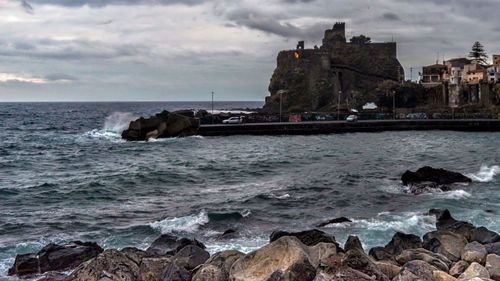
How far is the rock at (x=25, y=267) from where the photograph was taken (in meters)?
19.0

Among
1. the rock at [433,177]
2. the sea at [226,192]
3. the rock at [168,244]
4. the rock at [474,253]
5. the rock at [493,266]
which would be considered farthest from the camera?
the rock at [433,177]

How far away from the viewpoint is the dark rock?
19.5 meters

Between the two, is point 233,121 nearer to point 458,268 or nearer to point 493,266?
point 458,268

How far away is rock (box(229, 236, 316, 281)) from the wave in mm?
26523

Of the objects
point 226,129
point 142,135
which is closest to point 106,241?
point 142,135

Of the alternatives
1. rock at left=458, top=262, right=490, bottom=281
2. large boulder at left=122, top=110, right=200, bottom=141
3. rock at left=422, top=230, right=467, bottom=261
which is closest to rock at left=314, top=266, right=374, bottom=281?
rock at left=458, top=262, right=490, bottom=281

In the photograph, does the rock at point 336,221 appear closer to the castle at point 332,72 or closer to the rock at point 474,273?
the rock at point 474,273

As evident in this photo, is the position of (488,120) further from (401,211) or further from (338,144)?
(401,211)

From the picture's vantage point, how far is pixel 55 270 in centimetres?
1930

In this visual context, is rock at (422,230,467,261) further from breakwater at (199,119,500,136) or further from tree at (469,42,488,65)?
tree at (469,42,488,65)

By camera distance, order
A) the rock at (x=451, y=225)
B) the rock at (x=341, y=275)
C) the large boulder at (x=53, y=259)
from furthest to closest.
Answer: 1. the rock at (x=451, y=225)
2. the large boulder at (x=53, y=259)
3. the rock at (x=341, y=275)

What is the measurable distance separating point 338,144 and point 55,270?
5276 centimetres

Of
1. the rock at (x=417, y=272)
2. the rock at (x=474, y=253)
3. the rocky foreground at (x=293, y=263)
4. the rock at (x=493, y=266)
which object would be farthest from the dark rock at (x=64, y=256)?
the rock at (x=493, y=266)

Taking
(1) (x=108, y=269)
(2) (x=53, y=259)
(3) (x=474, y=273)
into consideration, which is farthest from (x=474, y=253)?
(2) (x=53, y=259)
